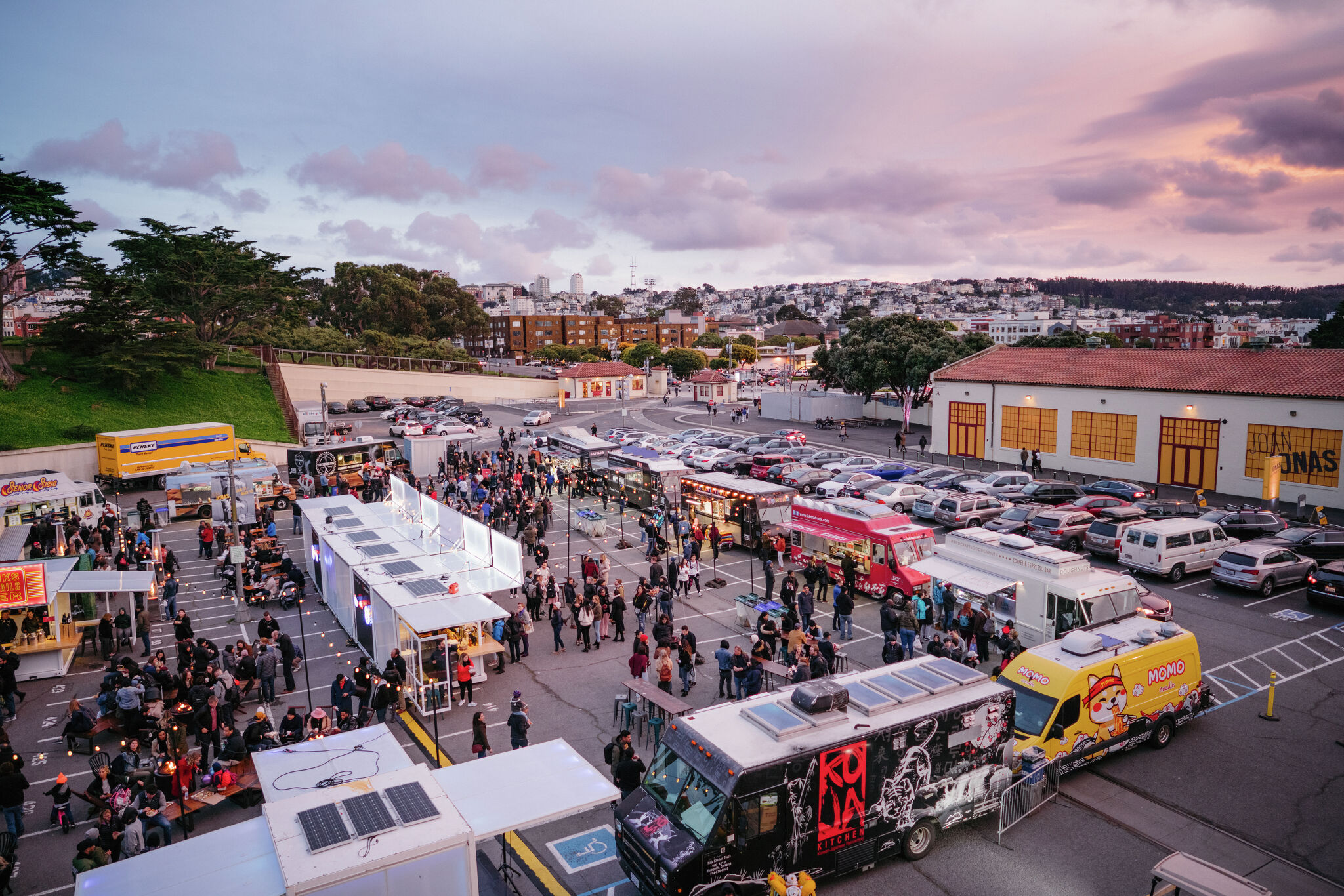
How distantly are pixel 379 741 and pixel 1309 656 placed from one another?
19.8 meters

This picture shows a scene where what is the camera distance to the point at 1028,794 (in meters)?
11.6

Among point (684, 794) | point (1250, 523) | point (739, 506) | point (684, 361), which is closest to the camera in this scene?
point (684, 794)

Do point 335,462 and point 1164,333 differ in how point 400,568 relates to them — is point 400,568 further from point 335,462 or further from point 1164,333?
point 1164,333

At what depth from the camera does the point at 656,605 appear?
20.0 metres

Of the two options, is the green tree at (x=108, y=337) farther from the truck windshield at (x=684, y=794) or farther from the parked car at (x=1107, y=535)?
the parked car at (x=1107, y=535)

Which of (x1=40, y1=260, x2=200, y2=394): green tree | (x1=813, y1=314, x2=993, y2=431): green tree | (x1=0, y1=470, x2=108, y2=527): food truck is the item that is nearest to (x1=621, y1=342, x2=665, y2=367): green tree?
(x1=813, y1=314, x2=993, y2=431): green tree

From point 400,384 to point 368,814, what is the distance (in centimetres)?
7152

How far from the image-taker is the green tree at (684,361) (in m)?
105

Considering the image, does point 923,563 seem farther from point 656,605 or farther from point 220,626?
point 220,626

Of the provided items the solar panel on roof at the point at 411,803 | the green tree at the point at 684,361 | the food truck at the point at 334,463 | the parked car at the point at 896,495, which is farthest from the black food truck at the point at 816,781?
the green tree at the point at 684,361

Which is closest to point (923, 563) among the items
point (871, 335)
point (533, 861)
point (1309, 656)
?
point (1309, 656)

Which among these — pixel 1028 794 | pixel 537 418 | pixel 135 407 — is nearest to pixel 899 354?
pixel 537 418

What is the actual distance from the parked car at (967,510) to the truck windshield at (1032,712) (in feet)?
58.2

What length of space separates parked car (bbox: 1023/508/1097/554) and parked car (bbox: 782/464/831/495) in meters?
9.92
